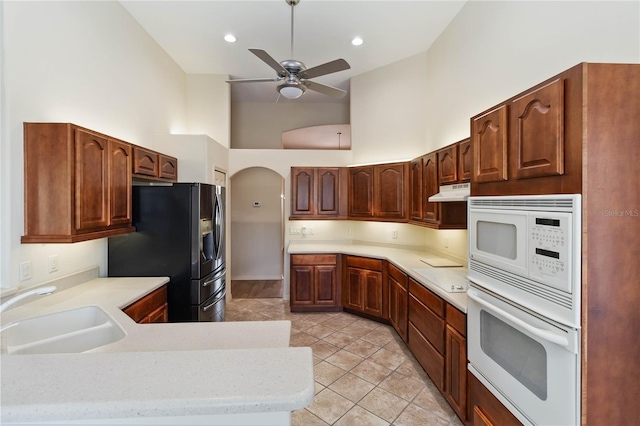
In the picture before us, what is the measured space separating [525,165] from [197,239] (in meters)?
2.57

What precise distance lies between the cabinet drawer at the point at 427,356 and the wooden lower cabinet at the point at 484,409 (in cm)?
38

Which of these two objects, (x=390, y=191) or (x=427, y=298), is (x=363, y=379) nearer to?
(x=427, y=298)

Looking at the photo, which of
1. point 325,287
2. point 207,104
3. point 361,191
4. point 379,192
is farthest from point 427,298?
point 207,104

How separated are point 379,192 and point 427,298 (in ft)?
5.90

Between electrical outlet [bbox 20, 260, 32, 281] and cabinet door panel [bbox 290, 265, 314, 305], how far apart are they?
2728 mm

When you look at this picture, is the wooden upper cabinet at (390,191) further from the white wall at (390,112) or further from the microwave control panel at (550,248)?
the microwave control panel at (550,248)

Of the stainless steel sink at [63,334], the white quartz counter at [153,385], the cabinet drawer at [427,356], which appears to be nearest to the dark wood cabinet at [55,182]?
the stainless steel sink at [63,334]

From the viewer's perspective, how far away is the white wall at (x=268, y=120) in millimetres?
5746

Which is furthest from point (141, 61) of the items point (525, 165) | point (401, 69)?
point (525, 165)

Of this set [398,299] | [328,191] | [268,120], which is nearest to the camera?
[398,299]

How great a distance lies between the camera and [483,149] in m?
1.67

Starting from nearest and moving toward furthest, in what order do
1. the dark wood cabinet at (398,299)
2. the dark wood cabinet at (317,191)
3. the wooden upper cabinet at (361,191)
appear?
the dark wood cabinet at (398,299), the wooden upper cabinet at (361,191), the dark wood cabinet at (317,191)

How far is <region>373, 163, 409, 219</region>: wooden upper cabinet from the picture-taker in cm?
374

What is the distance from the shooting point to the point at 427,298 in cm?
252
